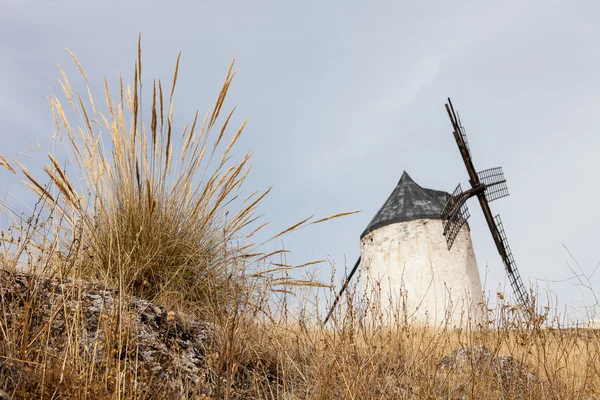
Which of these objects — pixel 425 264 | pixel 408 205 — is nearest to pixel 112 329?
pixel 425 264

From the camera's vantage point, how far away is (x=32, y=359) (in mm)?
2346

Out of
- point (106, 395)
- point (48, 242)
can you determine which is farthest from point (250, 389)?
point (48, 242)

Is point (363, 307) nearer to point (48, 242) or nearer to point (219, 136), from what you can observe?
point (219, 136)

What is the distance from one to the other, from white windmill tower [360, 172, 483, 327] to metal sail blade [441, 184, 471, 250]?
102 mm

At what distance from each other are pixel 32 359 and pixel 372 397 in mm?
1593

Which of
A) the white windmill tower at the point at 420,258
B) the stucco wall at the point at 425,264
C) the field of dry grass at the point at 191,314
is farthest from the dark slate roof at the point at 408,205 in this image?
the field of dry grass at the point at 191,314

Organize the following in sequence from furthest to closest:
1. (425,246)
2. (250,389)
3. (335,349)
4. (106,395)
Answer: (425,246), (250,389), (335,349), (106,395)

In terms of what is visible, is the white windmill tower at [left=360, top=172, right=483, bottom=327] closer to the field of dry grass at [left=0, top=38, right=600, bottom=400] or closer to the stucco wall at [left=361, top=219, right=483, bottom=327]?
the stucco wall at [left=361, top=219, right=483, bottom=327]

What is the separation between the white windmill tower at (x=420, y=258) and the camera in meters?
9.59

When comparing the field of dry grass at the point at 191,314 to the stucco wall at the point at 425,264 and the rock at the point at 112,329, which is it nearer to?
the rock at the point at 112,329

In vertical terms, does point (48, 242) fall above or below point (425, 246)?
below

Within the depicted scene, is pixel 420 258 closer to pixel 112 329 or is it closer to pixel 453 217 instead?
pixel 453 217

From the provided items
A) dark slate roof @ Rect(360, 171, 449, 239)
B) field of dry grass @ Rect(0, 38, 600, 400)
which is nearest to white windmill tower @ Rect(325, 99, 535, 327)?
dark slate roof @ Rect(360, 171, 449, 239)

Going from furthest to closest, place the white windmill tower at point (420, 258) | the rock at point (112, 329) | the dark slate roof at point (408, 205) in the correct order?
the dark slate roof at point (408, 205)
the white windmill tower at point (420, 258)
the rock at point (112, 329)
